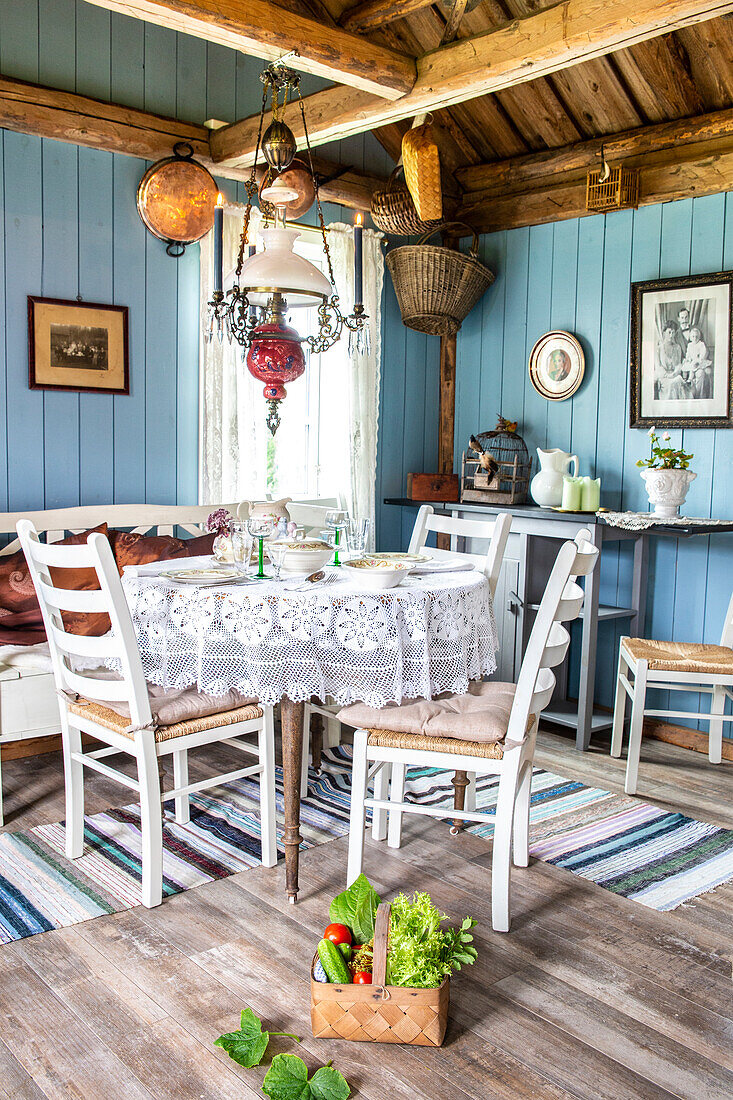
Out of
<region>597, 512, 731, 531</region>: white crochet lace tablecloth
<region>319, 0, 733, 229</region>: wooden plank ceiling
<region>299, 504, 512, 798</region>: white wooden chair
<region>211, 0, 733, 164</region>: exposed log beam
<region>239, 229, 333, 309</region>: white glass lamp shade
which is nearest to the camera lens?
<region>239, 229, 333, 309</region>: white glass lamp shade

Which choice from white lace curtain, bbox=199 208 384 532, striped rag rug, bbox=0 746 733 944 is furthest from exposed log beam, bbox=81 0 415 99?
striped rag rug, bbox=0 746 733 944

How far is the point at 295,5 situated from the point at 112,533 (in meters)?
2.55

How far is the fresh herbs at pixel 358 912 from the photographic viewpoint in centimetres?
198

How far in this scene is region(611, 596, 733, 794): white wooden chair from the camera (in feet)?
10.5

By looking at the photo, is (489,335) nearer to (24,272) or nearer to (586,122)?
(586,122)

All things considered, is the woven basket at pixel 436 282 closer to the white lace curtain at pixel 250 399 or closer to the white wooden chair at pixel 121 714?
the white lace curtain at pixel 250 399

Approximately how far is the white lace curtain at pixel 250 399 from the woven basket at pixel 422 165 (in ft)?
2.60

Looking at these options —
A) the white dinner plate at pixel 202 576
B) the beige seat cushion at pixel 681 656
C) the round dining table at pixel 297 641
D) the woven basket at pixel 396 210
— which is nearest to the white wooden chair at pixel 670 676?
the beige seat cushion at pixel 681 656

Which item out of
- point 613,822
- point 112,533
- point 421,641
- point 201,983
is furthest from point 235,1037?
point 112,533

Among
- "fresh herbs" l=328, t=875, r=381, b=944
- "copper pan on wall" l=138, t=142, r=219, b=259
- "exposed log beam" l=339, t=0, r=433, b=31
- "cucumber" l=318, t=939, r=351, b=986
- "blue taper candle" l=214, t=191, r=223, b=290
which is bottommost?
"cucumber" l=318, t=939, r=351, b=986

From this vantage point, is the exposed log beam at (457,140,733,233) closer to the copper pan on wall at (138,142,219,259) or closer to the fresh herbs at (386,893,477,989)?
the copper pan on wall at (138,142,219,259)

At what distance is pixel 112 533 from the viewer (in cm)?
374

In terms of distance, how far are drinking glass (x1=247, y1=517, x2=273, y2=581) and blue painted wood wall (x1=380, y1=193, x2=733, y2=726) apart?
2.16 meters

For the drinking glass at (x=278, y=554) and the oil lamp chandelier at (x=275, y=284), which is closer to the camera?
Result: the drinking glass at (x=278, y=554)
